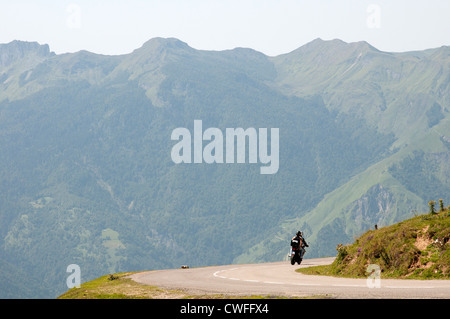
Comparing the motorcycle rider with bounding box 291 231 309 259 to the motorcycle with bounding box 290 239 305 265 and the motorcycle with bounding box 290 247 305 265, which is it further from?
the motorcycle with bounding box 290 247 305 265

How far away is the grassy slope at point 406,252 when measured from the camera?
31.2m

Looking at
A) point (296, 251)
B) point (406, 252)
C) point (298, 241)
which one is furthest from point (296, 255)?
point (406, 252)

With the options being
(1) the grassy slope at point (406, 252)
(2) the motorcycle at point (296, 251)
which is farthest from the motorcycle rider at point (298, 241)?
(1) the grassy slope at point (406, 252)

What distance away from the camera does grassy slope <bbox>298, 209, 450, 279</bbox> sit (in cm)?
3117

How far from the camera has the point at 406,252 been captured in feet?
109

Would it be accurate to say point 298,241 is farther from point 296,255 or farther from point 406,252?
point 406,252

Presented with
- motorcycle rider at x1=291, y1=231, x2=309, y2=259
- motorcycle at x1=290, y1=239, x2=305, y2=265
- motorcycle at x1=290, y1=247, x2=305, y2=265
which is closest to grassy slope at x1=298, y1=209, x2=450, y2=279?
motorcycle rider at x1=291, y1=231, x2=309, y2=259

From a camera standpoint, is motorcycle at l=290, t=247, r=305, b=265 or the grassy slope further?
motorcycle at l=290, t=247, r=305, b=265

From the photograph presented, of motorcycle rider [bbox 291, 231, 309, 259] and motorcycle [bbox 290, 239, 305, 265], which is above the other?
motorcycle rider [bbox 291, 231, 309, 259]

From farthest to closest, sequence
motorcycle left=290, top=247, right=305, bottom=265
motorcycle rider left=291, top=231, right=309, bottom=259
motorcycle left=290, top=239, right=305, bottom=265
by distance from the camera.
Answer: motorcycle left=290, top=247, right=305, bottom=265 → motorcycle left=290, top=239, right=305, bottom=265 → motorcycle rider left=291, top=231, right=309, bottom=259
